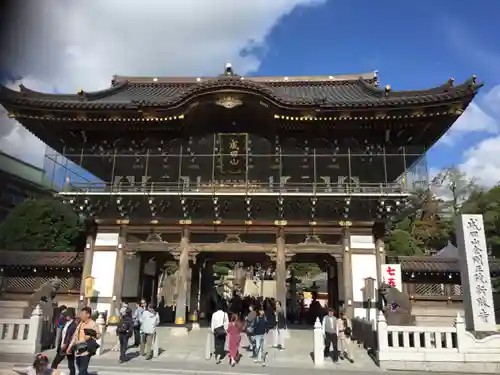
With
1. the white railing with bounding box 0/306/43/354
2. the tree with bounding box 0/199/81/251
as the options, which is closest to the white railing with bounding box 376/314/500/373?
the white railing with bounding box 0/306/43/354

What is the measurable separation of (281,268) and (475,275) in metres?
7.86

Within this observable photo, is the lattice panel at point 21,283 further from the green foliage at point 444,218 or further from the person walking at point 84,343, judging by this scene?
the green foliage at point 444,218

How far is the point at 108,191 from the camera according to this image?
17828mm

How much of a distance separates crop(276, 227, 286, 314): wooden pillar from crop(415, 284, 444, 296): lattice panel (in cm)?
651

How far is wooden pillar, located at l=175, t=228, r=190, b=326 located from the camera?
17487mm

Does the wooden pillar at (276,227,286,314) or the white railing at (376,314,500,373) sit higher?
the wooden pillar at (276,227,286,314)

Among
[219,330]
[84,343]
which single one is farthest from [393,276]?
[84,343]

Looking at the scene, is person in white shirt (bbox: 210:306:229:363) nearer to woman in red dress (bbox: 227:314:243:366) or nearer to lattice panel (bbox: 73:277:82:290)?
woman in red dress (bbox: 227:314:243:366)

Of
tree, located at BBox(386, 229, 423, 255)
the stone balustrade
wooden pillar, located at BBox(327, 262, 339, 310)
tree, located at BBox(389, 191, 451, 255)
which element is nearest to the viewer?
the stone balustrade

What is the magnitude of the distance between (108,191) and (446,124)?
52.2 feet

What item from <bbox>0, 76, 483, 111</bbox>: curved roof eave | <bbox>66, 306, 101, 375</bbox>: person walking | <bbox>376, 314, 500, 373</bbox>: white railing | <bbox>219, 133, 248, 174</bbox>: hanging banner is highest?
<bbox>0, 76, 483, 111</bbox>: curved roof eave

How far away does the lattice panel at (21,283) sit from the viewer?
18812 millimetres

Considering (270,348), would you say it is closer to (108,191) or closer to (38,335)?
(38,335)

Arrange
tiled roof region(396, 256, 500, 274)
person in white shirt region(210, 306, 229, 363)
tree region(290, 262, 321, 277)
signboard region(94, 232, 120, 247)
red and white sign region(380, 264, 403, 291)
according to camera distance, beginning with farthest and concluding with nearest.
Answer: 1. tree region(290, 262, 321, 277)
2. signboard region(94, 232, 120, 247)
3. tiled roof region(396, 256, 500, 274)
4. red and white sign region(380, 264, 403, 291)
5. person in white shirt region(210, 306, 229, 363)
